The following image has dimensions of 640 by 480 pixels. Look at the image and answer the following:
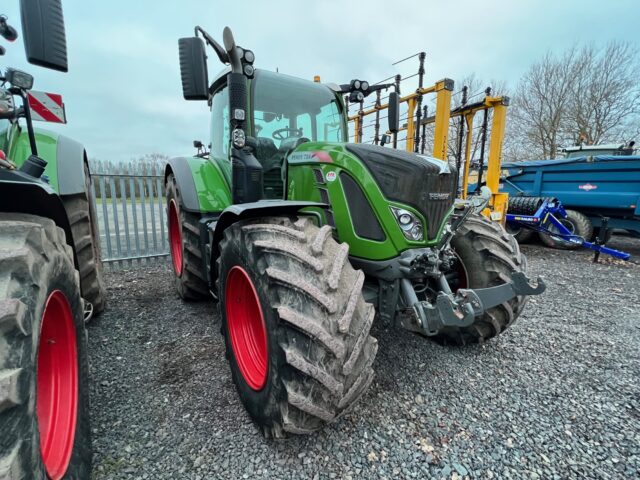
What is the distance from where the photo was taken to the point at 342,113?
318 centimetres

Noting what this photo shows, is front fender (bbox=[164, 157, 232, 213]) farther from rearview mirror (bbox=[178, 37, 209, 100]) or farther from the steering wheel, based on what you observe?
rearview mirror (bbox=[178, 37, 209, 100])

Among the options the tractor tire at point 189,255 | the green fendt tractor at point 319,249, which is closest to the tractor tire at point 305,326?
the green fendt tractor at point 319,249

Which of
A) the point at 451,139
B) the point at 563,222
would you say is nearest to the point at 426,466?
the point at 563,222

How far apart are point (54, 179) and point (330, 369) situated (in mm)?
2444

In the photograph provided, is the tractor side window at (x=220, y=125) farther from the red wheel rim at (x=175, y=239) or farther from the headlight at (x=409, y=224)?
the headlight at (x=409, y=224)

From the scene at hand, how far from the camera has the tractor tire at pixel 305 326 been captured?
4.66 feet

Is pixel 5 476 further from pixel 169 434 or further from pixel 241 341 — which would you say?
pixel 241 341

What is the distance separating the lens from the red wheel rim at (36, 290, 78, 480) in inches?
51.0

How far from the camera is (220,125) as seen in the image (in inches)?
127

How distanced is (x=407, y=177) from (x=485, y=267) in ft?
3.29

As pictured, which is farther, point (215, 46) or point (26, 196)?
point (215, 46)

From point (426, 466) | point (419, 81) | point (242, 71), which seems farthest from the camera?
point (419, 81)

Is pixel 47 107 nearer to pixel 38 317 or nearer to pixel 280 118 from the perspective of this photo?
pixel 280 118

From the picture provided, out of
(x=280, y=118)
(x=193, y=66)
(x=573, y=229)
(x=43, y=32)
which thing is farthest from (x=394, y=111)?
(x=573, y=229)
